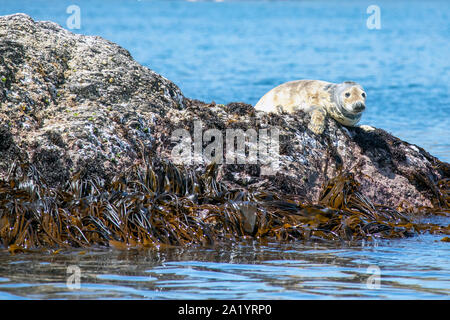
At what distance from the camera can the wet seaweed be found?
18.3ft

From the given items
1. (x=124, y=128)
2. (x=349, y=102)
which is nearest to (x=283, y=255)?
(x=124, y=128)

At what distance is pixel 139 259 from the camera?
17.0ft

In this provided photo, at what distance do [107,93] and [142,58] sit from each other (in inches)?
965

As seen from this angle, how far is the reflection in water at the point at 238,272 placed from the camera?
439 cm

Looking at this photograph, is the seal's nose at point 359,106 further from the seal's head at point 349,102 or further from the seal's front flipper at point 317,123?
the seal's front flipper at point 317,123

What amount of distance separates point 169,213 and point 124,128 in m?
1.35

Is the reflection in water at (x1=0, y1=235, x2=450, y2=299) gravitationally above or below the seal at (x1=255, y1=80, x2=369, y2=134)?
below

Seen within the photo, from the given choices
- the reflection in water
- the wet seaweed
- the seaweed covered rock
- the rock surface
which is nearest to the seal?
the rock surface

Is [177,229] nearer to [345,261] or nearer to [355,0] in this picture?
[345,261]

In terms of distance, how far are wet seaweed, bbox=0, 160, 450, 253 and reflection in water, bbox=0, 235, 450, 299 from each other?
0.20 meters

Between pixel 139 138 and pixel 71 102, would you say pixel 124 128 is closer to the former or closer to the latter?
pixel 139 138

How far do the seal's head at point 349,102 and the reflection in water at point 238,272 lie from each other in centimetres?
207

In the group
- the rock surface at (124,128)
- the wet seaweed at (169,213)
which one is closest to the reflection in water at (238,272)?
the wet seaweed at (169,213)

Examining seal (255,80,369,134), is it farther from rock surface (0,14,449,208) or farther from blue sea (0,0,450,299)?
blue sea (0,0,450,299)
